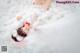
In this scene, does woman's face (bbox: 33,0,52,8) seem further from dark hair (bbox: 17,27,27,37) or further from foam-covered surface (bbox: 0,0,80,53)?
dark hair (bbox: 17,27,27,37)

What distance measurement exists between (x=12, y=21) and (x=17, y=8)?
0.26 feet

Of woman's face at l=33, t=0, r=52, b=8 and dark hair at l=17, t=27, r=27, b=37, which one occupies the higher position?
woman's face at l=33, t=0, r=52, b=8

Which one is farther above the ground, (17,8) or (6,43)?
(17,8)

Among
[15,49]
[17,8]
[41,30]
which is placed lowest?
[15,49]

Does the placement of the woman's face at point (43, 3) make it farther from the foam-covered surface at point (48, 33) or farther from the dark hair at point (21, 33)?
the dark hair at point (21, 33)

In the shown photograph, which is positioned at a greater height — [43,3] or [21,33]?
[43,3]

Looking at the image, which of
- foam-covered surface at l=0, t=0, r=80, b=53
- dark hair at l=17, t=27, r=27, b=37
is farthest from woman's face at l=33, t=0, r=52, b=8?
dark hair at l=17, t=27, r=27, b=37

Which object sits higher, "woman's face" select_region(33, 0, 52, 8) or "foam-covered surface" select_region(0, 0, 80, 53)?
"woman's face" select_region(33, 0, 52, 8)

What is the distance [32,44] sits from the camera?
1.19m

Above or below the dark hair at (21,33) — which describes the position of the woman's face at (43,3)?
above

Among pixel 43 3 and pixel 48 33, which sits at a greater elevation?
pixel 43 3

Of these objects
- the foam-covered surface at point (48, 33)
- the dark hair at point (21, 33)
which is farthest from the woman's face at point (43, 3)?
the dark hair at point (21, 33)

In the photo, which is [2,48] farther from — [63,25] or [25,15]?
[63,25]

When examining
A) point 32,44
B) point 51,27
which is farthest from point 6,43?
point 51,27
